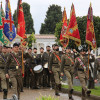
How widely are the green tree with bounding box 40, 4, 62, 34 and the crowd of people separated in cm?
7736

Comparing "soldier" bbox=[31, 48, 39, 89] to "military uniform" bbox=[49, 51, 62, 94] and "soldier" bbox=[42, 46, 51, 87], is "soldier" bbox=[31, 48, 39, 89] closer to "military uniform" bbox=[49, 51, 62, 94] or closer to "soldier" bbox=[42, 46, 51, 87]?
"soldier" bbox=[42, 46, 51, 87]

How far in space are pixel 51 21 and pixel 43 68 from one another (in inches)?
3113

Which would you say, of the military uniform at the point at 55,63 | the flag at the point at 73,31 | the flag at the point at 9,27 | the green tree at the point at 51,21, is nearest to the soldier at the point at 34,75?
the flag at the point at 9,27

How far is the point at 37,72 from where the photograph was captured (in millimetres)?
15086

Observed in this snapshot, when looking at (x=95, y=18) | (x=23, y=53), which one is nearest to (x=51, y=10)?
(x=95, y=18)

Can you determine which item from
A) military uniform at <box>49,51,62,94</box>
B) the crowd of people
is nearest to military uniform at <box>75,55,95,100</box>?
the crowd of people

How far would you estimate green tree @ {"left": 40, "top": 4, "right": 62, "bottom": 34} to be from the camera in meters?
94.6

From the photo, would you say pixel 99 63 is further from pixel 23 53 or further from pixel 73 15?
pixel 73 15

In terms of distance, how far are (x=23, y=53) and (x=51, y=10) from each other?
86088mm

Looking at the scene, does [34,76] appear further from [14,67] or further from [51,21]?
[51,21]

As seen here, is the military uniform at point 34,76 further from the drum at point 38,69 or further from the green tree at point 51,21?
the green tree at point 51,21

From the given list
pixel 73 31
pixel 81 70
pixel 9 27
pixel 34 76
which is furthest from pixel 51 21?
pixel 81 70

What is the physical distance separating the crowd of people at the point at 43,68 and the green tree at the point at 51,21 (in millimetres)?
77360

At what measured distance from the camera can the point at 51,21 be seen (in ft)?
310
